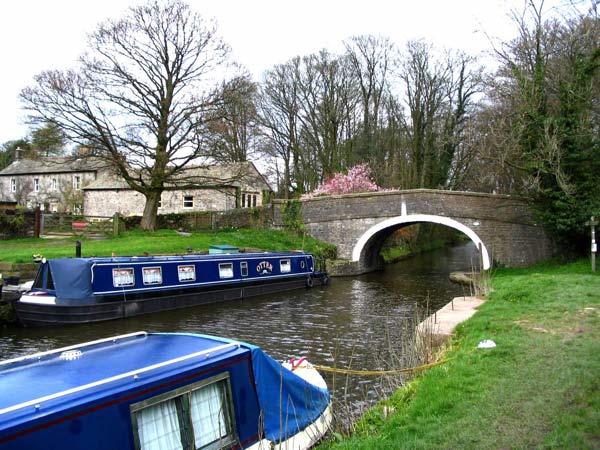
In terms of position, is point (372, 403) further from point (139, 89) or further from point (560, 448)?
point (139, 89)

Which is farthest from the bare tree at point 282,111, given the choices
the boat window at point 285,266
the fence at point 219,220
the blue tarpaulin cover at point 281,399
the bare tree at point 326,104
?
the blue tarpaulin cover at point 281,399

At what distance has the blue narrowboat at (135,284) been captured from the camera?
11383 millimetres

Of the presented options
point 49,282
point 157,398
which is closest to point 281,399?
point 157,398

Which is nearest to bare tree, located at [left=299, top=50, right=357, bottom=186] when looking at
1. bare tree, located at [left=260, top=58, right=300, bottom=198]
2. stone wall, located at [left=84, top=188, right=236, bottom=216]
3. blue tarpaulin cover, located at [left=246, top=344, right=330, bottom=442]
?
bare tree, located at [left=260, top=58, right=300, bottom=198]

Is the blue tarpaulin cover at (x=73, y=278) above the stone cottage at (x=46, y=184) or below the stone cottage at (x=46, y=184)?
below

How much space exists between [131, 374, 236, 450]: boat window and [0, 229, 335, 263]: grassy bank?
1138 centimetres

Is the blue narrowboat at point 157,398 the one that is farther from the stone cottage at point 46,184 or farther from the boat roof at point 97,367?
the stone cottage at point 46,184

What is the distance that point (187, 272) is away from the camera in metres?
14.2

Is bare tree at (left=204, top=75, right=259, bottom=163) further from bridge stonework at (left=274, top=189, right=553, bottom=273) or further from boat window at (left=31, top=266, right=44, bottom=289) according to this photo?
boat window at (left=31, top=266, right=44, bottom=289)

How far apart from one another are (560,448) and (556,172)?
13495 mm

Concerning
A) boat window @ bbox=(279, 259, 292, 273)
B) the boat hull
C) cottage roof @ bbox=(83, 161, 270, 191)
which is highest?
cottage roof @ bbox=(83, 161, 270, 191)

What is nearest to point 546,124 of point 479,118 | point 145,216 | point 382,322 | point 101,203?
point 479,118

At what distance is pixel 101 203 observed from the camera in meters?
31.2

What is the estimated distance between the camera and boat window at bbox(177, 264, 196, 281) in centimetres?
1406
